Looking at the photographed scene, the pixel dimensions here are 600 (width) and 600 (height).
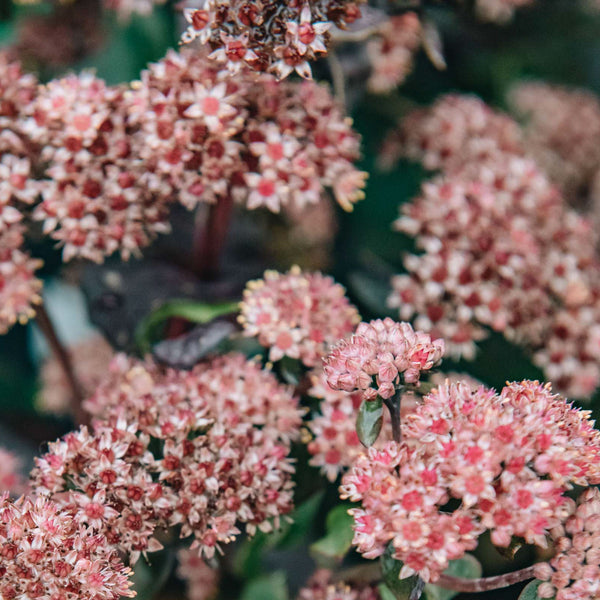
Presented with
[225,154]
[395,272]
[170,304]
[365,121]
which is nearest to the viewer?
[225,154]

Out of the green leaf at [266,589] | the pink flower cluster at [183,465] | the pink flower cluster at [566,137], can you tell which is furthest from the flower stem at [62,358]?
the pink flower cluster at [566,137]

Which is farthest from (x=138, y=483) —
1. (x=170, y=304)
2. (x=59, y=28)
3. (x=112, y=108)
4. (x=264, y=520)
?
(x=59, y=28)

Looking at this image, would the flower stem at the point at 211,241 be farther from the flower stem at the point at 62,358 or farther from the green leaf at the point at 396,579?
the green leaf at the point at 396,579

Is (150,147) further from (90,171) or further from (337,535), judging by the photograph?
(337,535)

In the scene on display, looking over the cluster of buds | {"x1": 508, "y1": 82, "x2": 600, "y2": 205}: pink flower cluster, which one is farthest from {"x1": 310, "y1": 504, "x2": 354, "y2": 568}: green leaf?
{"x1": 508, "y1": 82, "x2": 600, "y2": 205}: pink flower cluster

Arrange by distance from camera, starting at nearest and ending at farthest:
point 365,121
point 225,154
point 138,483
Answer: point 138,483 → point 225,154 → point 365,121

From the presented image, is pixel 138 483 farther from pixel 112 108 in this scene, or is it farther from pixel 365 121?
pixel 365 121
